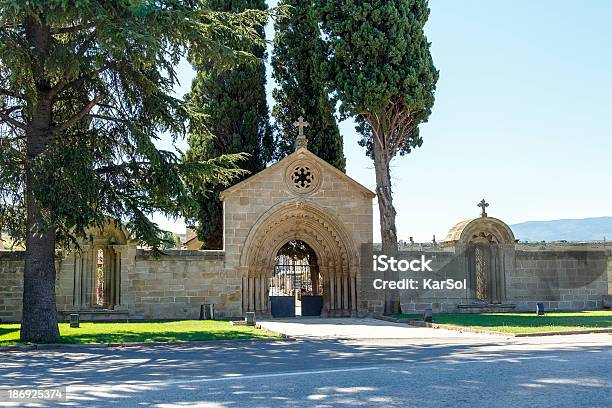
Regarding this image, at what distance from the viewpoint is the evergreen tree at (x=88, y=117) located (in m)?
13.9

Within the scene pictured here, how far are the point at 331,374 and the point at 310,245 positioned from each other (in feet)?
50.5

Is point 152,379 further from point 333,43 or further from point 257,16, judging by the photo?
point 333,43

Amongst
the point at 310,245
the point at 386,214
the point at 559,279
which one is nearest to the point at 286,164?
the point at 310,245

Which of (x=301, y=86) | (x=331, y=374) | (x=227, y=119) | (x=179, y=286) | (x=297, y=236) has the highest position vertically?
(x=301, y=86)

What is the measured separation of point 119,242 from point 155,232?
283 inches

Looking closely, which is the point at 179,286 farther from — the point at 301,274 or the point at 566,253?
the point at 566,253

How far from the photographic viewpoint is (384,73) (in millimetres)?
23219

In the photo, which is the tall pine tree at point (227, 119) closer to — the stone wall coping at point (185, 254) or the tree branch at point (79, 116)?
the stone wall coping at point (185, 254)

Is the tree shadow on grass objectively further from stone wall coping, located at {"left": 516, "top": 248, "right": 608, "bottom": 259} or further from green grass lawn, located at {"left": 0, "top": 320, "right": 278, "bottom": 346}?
stone wall coping, located at {"left": 516, "top": 248, "right": 608, "bottom": 259}

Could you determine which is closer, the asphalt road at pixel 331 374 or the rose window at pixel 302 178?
the asphalt road at pixel 331 374

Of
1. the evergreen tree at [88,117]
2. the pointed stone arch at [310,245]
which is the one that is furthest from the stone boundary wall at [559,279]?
the evergreen tree at [88,117]

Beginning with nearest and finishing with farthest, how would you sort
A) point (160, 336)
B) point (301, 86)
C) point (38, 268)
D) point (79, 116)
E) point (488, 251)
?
point (38, 268), point (79, 116), point (160, 336), point (488, 251), point (301, 86)

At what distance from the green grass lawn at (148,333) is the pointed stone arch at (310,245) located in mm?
3598

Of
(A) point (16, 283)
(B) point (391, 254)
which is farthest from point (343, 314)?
(A) point (16, 283)
